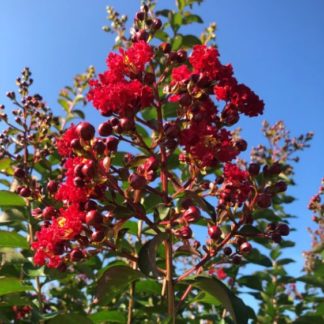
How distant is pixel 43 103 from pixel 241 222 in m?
2.13

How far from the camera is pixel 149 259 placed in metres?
1.58

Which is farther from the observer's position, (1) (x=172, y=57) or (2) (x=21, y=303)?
(2) (x=21, y=303)

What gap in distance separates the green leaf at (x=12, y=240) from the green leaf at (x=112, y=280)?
3.33 ft

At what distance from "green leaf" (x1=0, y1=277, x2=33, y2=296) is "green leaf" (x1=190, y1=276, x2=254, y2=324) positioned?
987 mm

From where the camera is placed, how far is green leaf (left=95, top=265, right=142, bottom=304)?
1.68 meters

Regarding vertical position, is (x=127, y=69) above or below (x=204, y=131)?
above

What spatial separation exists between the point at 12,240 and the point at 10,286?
40 cm

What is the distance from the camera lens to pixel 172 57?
2.08 meters

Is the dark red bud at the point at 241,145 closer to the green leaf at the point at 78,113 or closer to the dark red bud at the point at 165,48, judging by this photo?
the dark red bud at the point at 165,48

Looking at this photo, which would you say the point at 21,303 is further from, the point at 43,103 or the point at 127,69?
the point at 43,103

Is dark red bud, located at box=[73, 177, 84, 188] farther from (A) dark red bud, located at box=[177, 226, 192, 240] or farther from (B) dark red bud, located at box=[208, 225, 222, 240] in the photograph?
(B) dark red bud, located at box=[208, 225, 222, 240]

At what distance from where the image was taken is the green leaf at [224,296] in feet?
5.18

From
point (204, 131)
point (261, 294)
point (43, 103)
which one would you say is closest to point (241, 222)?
point (204, 131)

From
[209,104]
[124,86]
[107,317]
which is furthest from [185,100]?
[107,317]
